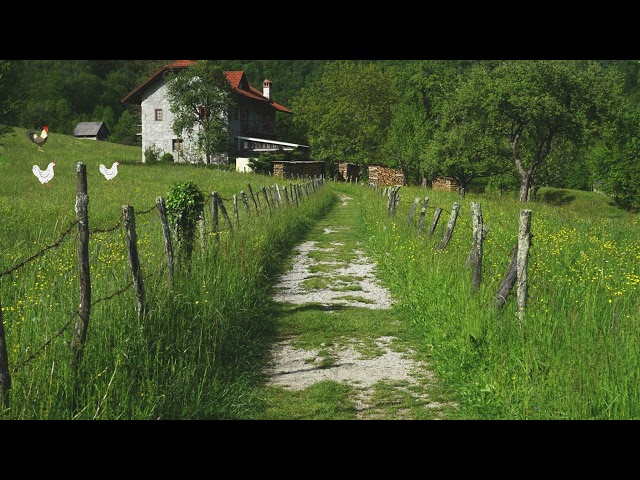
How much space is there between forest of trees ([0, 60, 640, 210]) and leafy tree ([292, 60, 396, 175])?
128 mm

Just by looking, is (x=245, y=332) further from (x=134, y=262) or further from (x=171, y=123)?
(x=171, y=123)

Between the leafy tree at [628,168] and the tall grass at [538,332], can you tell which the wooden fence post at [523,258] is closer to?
the tall grass at [538,332]

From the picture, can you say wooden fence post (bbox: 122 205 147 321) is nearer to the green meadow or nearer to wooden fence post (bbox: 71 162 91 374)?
the green meadow

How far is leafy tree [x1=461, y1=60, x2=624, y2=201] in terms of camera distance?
3531 centimetres

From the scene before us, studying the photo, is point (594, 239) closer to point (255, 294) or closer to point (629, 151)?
point (255, 294)

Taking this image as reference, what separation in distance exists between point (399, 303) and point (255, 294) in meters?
2.30

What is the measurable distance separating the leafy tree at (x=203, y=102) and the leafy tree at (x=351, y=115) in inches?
617

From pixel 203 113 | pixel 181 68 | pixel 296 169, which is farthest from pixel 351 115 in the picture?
pixel 181 68

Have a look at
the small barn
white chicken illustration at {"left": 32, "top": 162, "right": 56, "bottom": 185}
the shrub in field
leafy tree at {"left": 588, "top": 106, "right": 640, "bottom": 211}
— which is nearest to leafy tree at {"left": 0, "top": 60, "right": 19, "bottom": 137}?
white chicken illustration at {"left": 32, "top": 162, "right": 56, "bottom": 185}

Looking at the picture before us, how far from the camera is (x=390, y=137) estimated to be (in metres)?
57.4

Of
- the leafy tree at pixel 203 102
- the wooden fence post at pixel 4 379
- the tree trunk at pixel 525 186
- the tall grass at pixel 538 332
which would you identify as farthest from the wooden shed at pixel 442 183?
the wooden fence post at pixel 4 379

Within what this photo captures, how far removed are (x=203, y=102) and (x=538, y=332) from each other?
4913 cm

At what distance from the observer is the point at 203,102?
51.2m

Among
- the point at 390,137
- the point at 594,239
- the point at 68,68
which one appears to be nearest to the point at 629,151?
the point at 390,137
